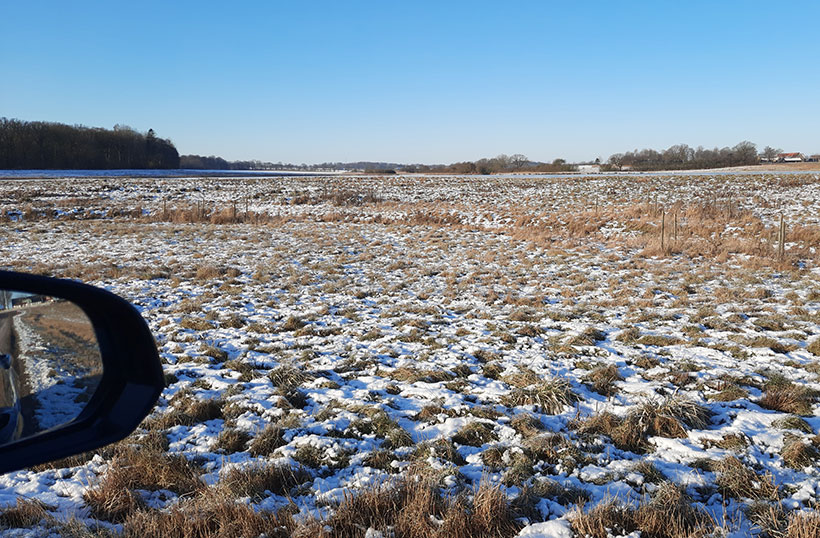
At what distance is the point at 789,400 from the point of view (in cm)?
441

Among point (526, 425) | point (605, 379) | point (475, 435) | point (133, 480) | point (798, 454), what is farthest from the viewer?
point (605, 379)

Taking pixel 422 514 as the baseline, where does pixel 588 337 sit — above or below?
below

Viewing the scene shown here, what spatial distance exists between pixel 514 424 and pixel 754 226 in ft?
60.6

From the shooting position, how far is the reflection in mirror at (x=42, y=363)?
5.13 feet

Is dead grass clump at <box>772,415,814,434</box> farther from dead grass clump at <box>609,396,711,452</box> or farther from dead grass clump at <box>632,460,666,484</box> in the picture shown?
dead grass clump at <box>632,460,666,484</box>

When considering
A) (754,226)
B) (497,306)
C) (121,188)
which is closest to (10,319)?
(497,306)

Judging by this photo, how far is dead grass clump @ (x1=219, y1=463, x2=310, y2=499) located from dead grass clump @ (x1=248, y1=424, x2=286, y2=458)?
13.5 inches

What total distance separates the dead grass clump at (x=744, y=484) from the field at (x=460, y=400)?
16 mm

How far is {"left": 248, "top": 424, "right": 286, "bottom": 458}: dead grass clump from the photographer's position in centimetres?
374

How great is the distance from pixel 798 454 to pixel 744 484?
74 centimetres

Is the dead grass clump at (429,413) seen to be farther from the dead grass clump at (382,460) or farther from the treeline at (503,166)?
the treeline at (503,166)

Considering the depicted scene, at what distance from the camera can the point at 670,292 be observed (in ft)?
31.8

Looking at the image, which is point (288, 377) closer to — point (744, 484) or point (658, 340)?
point (744, 484)

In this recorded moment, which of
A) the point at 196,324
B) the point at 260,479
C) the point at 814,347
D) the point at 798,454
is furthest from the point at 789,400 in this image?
the point at 196,324
